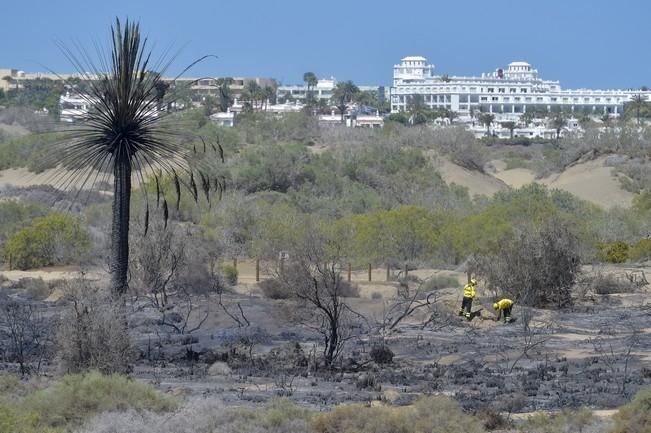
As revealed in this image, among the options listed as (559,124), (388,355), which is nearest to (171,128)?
(388,355)

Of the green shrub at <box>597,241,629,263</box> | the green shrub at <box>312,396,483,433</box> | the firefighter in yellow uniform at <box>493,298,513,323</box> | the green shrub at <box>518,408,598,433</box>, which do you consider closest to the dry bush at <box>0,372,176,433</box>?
the green shrub at <box>312,396,483,433</box>

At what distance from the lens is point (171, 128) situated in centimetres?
2403

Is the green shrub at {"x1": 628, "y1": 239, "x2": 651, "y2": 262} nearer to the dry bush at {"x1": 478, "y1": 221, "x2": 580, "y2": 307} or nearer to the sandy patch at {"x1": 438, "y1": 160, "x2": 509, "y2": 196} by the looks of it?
the dry bush at {"x1": 478, "y1": 221, "x2": 580, "y2": 307}

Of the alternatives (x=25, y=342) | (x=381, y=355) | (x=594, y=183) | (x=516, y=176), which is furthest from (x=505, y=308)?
(x=516, y=176)

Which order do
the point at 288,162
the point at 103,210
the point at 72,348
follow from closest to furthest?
the point at 72,348 < the point at 103,210 < the point at 288,162

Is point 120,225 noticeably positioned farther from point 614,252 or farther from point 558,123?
point 558,123

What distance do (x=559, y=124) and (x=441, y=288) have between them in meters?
94.8

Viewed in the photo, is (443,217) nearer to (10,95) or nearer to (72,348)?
(72,348)

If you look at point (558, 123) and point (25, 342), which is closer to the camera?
point (25, 342)

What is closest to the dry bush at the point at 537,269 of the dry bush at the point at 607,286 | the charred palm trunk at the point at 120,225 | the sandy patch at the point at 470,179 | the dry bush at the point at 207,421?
the dry bush at the point at 607,286

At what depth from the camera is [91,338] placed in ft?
61.9

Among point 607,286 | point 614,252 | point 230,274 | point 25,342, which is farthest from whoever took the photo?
point 614,252

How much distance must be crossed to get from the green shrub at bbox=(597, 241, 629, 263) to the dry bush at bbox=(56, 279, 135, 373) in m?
28.0

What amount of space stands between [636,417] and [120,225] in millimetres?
11983
